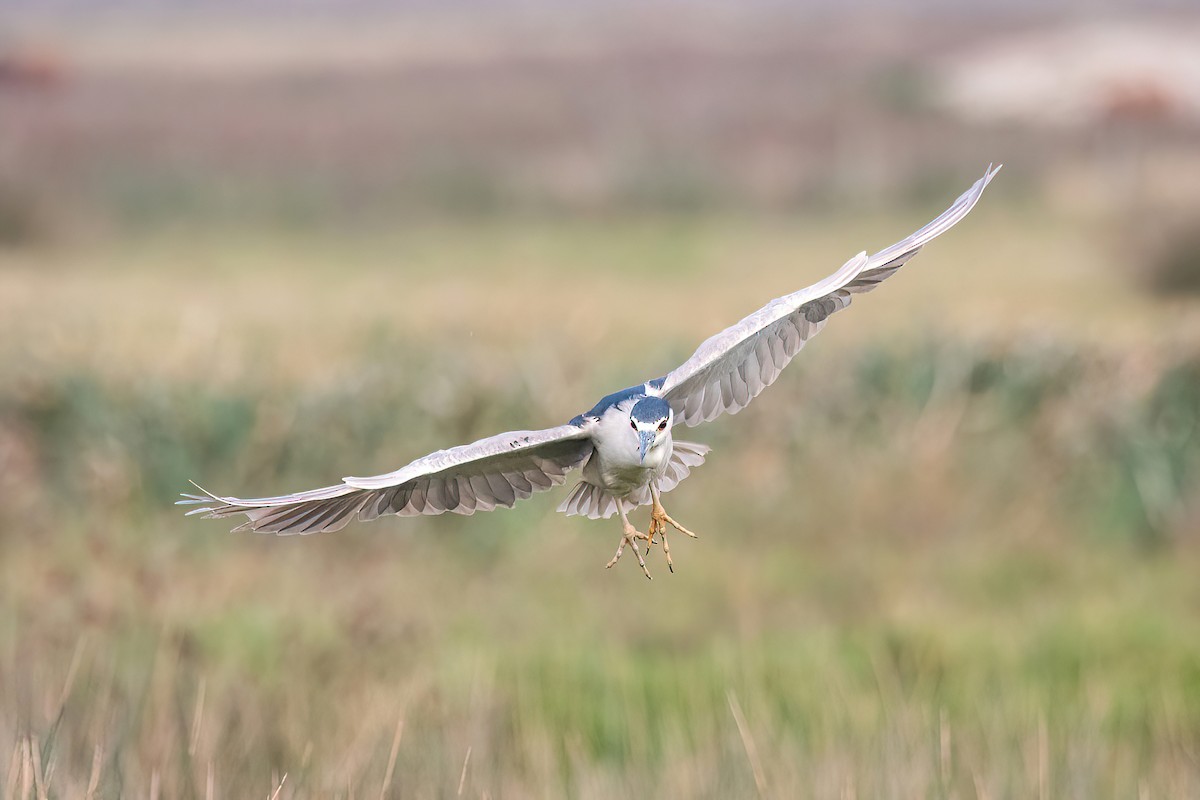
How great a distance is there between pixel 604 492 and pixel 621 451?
15.5 inches

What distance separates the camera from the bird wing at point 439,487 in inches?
86.0

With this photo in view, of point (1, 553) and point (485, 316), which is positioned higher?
point (485, 316)

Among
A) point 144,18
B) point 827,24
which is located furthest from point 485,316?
point 144,18

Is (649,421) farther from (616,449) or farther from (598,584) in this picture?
(598,584)

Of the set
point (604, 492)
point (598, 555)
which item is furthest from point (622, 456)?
point (598, 555)

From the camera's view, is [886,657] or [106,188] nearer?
[886,657]

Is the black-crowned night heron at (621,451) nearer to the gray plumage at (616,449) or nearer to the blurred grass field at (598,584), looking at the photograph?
the gray plumage at (616,449)

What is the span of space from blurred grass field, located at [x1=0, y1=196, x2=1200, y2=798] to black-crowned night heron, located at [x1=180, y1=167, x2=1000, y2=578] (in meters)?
0.94

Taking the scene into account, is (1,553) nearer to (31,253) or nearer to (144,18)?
(31,253)

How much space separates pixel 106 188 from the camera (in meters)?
22.4

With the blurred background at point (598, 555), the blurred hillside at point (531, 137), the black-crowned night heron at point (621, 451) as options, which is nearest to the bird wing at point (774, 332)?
the black-crowned night heron at point (621, 451)

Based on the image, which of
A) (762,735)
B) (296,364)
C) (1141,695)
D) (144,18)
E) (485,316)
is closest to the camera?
(762,735)

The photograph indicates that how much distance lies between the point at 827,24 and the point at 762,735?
62825mm

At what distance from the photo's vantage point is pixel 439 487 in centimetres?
263
